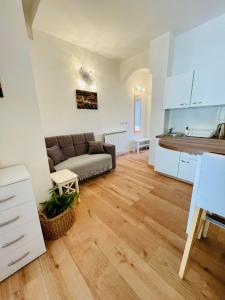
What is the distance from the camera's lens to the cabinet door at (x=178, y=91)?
228 cm

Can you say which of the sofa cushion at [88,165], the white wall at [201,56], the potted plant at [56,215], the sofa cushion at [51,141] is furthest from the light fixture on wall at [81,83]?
the potted plant at [56,215]

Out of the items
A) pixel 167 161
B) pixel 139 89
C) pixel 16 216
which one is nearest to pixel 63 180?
pixel 16 216

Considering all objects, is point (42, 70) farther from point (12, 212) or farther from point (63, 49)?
point (12, 212)

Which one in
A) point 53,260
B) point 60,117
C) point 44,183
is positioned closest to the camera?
point 53,260

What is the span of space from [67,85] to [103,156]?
1698 mm

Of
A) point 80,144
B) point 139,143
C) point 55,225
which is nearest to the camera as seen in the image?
point 55,225

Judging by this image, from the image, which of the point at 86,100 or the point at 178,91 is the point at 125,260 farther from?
the point at 86,100

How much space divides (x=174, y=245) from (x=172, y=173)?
1.46 meters

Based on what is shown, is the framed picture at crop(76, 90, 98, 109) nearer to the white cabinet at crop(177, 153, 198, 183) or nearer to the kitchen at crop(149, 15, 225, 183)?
the kitchen at crop(149, 15, 225, 183)

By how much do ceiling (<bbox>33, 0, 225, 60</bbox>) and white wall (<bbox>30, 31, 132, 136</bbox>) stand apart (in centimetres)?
26

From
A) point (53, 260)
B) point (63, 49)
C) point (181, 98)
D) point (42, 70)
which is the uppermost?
point (63, 49)

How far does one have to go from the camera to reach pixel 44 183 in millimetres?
1515

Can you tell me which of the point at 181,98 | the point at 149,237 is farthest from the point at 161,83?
the point at 149,237

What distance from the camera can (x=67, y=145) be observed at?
2.76 metres
